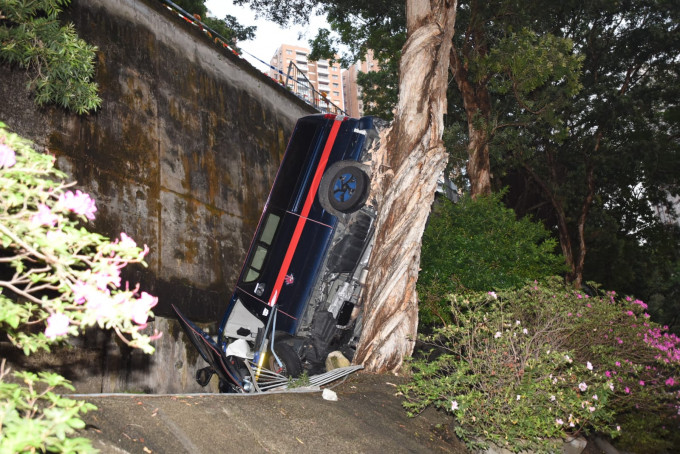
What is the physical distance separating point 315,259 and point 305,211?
2.70 ft

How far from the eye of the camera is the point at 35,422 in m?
1.75

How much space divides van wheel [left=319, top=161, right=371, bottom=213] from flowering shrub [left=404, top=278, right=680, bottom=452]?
2.62 meters

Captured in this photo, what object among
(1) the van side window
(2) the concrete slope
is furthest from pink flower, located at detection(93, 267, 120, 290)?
(1) the van side window

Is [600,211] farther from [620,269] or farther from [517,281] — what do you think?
[517,281]

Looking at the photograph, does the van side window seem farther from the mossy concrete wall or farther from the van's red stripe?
the mossy concrete wall

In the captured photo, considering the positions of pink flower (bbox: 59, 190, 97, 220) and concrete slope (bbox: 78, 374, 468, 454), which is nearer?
pink flower (bbox: 59, 190, 97, 220)

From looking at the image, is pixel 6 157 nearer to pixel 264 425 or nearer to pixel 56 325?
pixel 56 325

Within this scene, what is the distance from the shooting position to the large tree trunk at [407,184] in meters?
7.15

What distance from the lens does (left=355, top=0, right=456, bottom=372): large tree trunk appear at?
7.15 meters

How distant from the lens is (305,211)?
7625 millimetres

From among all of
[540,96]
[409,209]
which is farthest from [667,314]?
[409,209]

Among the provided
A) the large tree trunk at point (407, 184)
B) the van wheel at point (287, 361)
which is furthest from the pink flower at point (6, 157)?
the large tree trunk at point (407, 184)

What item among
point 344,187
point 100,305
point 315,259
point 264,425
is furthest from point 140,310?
point 344,187

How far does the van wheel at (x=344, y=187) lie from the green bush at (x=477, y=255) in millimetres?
3042
